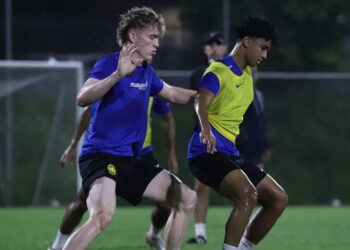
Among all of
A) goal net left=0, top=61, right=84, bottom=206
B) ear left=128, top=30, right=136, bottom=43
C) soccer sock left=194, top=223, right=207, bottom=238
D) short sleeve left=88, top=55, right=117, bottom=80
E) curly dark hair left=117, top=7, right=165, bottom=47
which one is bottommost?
goal net left=0, top=61, right=84, bottom=206

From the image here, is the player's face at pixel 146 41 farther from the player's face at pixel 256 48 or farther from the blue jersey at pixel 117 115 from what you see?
the player's face at pixel 256 48

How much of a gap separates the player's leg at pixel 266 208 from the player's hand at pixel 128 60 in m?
1.67

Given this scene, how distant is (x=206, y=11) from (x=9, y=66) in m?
4.01

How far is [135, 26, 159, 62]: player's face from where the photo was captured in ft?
28.3

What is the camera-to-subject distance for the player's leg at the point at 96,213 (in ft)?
26.2

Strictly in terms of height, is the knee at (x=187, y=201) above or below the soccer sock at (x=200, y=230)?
above

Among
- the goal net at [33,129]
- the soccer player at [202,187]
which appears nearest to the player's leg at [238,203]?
the soccer player at [202,187]

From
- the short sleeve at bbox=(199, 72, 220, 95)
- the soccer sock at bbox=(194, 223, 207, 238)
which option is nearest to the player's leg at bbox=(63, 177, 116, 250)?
the short sleeve at bbox=(199, 72, 220, 95)

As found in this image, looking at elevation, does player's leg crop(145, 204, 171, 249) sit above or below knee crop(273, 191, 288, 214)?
below

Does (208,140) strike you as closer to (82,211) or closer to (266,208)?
(266,208)

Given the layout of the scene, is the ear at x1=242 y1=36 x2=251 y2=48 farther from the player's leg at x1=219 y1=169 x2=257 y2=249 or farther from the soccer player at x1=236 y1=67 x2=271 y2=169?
the soccer player at x1=236 y1=67 x2=271 y2=169

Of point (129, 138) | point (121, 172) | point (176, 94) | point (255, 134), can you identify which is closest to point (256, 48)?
point (176, 94)

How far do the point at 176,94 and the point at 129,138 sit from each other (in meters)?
0.75

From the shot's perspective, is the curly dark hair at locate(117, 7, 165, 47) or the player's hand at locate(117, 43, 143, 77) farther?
the curly dark hair at locate(117, 7, 165, 47)
